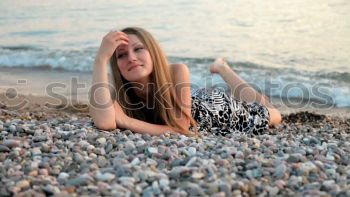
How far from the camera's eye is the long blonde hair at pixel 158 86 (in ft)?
16.2

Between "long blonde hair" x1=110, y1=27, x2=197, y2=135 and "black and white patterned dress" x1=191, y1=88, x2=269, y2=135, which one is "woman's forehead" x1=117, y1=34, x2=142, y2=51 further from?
"black and white patterned dress" x1=191, y1=88, x2=269, y2=135

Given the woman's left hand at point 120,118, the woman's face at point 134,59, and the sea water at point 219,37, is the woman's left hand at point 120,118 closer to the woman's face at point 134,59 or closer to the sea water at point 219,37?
the woman's face at point 134,59

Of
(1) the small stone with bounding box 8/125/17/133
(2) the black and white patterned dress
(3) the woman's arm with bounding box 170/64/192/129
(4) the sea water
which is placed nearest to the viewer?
(1) the small stone with bounding box 8/125/17/133

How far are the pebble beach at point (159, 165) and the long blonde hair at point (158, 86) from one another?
0.46 meters

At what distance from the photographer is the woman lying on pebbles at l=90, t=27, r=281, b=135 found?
15.5 feet

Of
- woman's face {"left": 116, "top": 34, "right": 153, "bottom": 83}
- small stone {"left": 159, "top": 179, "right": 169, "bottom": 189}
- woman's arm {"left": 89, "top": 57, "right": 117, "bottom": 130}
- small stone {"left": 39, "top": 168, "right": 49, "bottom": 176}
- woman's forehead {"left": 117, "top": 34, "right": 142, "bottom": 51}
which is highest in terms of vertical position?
woman's forehead {"left": 117, "top": 34, "right": 142, "bottom": 51}

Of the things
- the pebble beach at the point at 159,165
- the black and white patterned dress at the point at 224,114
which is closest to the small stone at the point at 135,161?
the pebble beach at the point at 159,165

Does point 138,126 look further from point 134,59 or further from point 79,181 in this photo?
point 79,181

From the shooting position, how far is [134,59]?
4.86 m

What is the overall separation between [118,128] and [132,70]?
1.76 feet

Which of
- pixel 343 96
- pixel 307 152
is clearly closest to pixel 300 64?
pixel 343 96

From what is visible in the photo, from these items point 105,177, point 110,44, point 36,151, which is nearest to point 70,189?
point 105,177

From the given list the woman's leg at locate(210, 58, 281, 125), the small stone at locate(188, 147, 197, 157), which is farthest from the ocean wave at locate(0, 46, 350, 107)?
the small stone at locate(188, 147, 197, 157)

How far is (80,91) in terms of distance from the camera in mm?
7988
